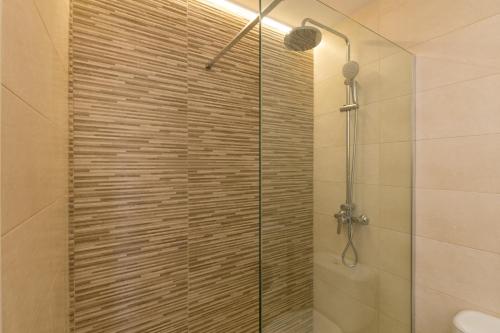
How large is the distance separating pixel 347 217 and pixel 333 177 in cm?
22

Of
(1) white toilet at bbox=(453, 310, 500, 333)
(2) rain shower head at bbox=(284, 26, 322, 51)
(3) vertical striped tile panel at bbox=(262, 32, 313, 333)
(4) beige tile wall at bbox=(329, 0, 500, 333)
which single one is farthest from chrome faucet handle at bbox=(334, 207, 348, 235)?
(2) rain shower head at bbox=(284, 26, 322, 51)

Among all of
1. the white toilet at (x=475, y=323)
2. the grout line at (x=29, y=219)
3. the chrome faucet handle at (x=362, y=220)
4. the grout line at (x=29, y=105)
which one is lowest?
the white toilet at (x=475, y=323)

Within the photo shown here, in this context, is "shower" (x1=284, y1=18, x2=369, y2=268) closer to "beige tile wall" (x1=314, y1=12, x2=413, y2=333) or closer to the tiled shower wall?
"beige tile wall" (x1=314, y1=12, x2=413, y2=333)

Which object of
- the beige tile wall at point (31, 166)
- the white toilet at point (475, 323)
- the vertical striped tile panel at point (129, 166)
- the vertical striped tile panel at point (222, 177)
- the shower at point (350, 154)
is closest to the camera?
the beige tile wall at point (31, 166)

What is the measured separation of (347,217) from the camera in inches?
43.6

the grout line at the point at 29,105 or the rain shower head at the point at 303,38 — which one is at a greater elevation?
the rain shower head at the point at 303,38

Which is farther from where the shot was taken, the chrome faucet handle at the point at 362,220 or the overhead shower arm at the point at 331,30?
the chrome faucet handle at the point at 362,220

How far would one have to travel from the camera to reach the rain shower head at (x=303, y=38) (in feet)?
2.92

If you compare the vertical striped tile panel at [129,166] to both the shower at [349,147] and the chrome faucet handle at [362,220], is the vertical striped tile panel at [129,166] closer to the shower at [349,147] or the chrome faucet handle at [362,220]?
the shower at [349,147]

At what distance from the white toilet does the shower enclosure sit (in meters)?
0.26

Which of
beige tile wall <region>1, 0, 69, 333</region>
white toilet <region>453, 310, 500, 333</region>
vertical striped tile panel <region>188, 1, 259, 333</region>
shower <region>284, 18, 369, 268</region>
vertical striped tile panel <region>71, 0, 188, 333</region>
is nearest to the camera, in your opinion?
beige tile wall <region>1, 0, 69, 333</region>

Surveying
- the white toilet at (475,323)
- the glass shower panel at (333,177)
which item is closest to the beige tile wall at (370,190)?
the glass shower panel at (333,177)

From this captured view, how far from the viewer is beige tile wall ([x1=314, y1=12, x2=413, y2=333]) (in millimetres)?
1054

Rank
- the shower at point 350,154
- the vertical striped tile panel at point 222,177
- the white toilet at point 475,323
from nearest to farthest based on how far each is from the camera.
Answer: the white toilet at point 475,323
the shower at point 350,154
the vertical striped tile panel at point 222,177
